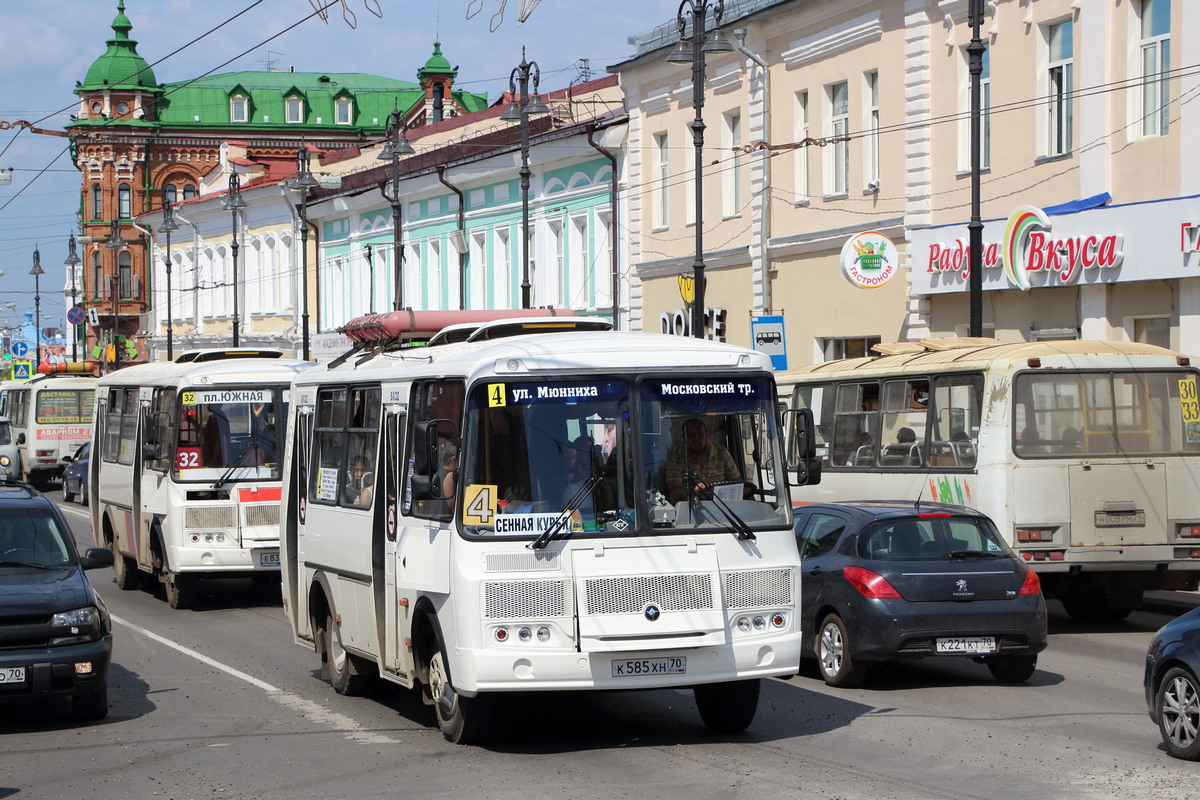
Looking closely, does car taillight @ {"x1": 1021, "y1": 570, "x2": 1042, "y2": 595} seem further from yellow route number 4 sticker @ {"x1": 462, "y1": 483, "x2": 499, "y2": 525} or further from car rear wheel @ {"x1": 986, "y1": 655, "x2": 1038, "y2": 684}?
yellow route number 4 sticker @ {"x1": 462, "y1": 483, "x2": 499, "y2": 525}

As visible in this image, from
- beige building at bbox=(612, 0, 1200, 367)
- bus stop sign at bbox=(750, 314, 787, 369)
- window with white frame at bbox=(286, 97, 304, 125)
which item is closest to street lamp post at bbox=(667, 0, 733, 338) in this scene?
bus stop sign at bbox=(750, 314, 787, 369)

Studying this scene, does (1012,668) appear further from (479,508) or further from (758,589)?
(479,508)

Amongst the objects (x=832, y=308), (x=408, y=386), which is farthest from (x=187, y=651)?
(x=832, y=308)

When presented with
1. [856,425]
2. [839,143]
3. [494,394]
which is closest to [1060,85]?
[839,143]

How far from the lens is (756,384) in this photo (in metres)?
11.2

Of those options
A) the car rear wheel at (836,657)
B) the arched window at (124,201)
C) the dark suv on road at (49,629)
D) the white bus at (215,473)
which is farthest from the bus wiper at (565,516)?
the arched window at (124,201)

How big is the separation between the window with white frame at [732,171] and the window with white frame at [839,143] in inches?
149

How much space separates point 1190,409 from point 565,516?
1001 centimetres

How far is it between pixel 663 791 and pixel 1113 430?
10004mm

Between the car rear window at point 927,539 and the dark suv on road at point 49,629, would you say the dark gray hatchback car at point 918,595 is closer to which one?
the car rear window at point 927,539

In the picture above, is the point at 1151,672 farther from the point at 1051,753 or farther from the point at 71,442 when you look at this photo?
the point at 71,442

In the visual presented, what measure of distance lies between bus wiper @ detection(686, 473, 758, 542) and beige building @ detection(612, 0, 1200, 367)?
1571 cm

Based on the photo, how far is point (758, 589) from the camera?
10.8 m

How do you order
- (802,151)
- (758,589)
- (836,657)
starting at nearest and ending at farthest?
(758,589) → (836,657) → (802,151)
